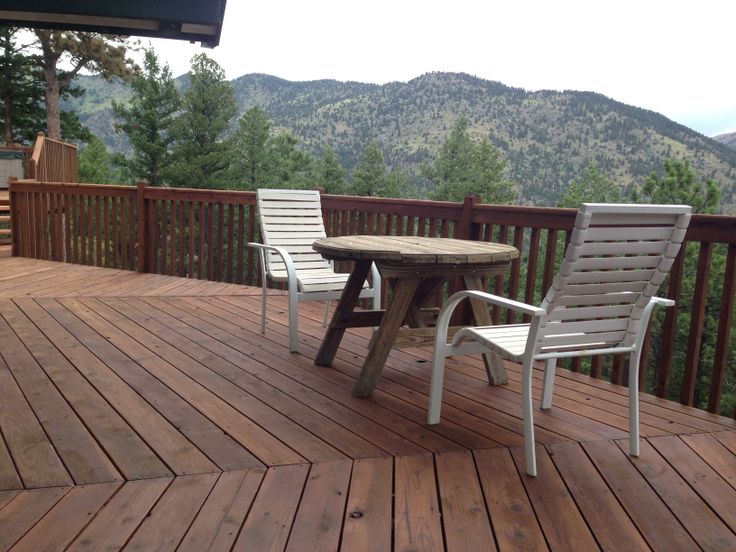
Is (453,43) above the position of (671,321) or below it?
above

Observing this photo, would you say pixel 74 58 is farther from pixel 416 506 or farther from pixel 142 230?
pixel 416 506

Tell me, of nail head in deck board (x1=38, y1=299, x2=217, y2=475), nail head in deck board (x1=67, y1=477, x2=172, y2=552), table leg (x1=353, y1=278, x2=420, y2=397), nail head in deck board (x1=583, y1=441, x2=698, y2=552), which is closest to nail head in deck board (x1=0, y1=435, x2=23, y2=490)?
nail head in deck board (x1=67, y1=477, x2=172, y2=552)

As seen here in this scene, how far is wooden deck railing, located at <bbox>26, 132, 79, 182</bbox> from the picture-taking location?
10.9m

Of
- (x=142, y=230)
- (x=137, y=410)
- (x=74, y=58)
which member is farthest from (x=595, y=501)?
(x=74, y=58)

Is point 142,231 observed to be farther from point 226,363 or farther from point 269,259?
point 226,363

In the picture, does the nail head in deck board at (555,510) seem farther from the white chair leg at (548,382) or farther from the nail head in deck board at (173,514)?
the nail head in deck board at (173,514)

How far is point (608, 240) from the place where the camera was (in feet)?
7.05

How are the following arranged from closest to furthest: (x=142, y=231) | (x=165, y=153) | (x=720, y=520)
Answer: (x=720, y=520)
(x=142, y=231)
(x=165, y=153)

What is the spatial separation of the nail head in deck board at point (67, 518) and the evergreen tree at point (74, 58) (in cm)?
2410

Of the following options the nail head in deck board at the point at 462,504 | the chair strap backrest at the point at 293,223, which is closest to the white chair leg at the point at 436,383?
the nail head in deck board at the point at 462,504

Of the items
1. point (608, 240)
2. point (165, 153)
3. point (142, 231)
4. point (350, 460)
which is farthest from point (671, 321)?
point (165, 153)

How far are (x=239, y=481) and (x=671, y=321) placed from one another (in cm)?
229

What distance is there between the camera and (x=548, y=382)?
2.86 meters

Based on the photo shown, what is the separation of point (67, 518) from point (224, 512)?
0.44 metres
